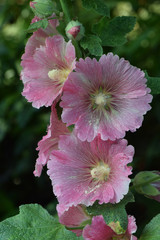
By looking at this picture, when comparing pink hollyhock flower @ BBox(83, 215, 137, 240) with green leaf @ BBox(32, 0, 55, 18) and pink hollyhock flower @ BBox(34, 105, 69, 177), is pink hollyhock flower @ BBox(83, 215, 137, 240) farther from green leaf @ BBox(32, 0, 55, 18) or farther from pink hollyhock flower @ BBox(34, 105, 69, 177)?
green leaf @ BBox(32, 0, 55, 18)

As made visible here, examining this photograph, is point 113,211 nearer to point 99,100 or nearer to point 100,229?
point 100,229

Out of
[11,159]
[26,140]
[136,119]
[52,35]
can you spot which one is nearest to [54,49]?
[52,35]

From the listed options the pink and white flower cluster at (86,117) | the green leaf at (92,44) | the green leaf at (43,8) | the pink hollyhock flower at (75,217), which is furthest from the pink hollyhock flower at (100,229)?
the green leaf at (43,8)

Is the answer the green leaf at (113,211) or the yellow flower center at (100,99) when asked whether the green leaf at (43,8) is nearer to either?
the yellow flower center at (100,99)

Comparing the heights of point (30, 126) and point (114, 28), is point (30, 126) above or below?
below

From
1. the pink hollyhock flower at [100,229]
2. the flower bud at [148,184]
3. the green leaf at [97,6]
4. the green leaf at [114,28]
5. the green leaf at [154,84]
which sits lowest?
the pink hollyhock flower at [100,229]

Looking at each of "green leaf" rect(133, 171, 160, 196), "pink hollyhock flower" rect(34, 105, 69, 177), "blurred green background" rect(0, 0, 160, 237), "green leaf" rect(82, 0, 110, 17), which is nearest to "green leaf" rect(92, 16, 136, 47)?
"green leaf" rect(82, 0, 110, 17)

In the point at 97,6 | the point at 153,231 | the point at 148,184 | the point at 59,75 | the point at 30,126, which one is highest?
the point at 97,6

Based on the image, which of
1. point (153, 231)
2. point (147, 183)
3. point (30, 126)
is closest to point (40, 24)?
point (147, 183)
